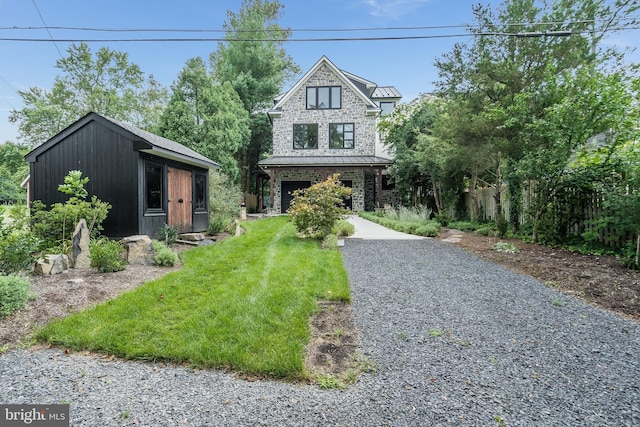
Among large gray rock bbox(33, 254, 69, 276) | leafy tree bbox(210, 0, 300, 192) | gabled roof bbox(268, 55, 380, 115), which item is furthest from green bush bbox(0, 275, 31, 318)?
leafy tree bbox(210, 0, 300, 192)

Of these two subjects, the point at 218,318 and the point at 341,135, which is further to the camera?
the point at 341,135

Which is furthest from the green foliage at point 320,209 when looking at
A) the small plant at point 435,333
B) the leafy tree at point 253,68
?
the leafy tree at point 253,68

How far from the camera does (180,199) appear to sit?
9500mm

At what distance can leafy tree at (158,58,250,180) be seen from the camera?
1476cm

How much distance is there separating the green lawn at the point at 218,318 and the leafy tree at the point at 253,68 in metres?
17.5

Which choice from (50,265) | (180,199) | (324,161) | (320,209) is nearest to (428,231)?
(320,209)

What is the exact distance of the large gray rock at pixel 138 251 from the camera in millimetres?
6250

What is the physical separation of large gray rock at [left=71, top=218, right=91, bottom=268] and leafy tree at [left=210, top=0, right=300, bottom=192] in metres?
16.2

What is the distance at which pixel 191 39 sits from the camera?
877 cm

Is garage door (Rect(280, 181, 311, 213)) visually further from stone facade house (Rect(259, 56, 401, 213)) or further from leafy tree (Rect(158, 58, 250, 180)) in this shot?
leafy tree (Rect(158, 58, 250, 180))

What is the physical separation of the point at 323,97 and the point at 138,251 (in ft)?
54.2

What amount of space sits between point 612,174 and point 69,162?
12102 millimetres

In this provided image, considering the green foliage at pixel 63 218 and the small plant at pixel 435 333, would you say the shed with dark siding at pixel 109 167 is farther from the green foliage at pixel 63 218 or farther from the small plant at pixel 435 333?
the small plant at pixel 435 333

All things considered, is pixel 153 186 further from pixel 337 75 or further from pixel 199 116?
pixel 337 75
